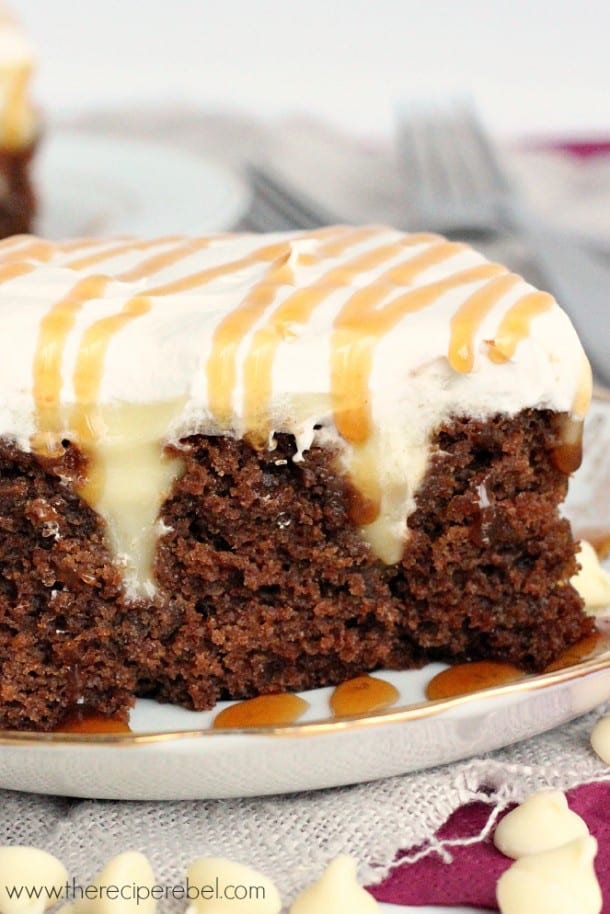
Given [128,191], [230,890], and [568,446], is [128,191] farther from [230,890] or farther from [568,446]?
[230,890]

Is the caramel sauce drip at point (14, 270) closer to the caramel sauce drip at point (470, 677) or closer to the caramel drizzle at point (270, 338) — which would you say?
the caramel drizzle at point (270, 338)

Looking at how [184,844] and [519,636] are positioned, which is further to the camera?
[519,636]

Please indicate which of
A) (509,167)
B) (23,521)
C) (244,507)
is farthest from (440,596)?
(509,167)

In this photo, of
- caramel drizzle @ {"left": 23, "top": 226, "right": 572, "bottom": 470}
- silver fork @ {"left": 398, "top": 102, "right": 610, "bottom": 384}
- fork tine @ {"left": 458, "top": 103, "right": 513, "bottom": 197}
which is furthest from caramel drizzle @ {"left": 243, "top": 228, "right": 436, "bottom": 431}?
fork tine @ {"left": 458, "top": 103, "right": 513, "bottom": 197}

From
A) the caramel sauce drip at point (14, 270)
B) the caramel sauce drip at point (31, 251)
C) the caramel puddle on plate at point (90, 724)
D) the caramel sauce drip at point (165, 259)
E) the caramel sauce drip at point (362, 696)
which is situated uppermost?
the caramel sauce drip at point (165, 259)

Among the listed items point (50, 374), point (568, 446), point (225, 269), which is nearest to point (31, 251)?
point (225, 269)

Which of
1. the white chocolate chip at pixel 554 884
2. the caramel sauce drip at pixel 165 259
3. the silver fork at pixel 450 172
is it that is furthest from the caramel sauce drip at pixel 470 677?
the silver fork at pixel 450 172

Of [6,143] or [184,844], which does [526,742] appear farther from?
[6,143]
